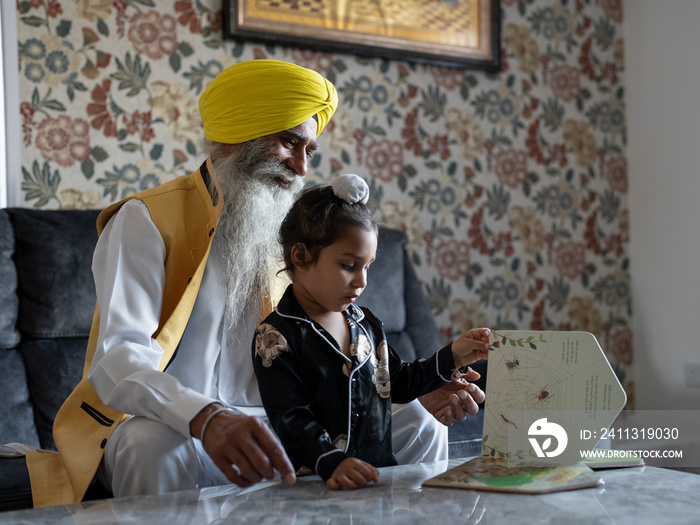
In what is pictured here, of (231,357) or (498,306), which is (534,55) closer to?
(498,306)

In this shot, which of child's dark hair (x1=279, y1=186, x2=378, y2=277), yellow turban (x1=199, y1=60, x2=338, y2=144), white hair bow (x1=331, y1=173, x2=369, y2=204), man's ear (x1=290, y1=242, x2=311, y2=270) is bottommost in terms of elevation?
man's ear (x1=290, y1=242, x2=311, y2=270)

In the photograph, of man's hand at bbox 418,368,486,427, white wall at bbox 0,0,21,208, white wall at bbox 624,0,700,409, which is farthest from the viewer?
white wall at bbox 624,0,700,409

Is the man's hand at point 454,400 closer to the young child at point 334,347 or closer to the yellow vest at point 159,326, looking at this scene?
the young child at point 334,347

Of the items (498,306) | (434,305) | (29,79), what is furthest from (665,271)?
Answer: (29,79)

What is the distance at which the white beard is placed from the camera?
61.7 inches

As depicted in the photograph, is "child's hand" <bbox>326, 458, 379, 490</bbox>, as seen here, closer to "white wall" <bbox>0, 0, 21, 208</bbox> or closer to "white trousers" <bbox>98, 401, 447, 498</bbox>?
"white trousers" <bbox>98, 401, 447, 498</bbox>

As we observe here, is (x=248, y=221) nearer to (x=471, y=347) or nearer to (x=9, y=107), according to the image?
(x=471, y=347)

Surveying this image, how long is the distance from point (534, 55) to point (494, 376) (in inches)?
92.1

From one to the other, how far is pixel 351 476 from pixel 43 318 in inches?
50.0

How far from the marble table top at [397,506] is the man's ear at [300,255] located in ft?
1.32

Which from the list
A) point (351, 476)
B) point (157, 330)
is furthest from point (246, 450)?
point (157, 330)

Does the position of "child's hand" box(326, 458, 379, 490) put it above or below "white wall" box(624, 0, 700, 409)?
below

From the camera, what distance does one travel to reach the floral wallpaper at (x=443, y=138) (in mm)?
2396

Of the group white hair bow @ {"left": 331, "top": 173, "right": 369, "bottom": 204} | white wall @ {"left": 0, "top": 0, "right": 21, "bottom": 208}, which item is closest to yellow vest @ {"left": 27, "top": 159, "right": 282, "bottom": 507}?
white hair bow @ {"left": 331, "top": 173, "right": 369, "bottom": 204}
